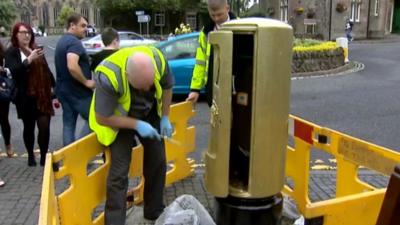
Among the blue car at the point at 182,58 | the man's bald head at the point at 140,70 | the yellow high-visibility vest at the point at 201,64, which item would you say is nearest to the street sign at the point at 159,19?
the blue car at the point at 182,58

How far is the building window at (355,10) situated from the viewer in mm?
34156

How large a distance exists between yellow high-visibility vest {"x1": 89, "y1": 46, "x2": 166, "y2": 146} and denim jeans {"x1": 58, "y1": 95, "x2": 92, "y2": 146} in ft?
5.74

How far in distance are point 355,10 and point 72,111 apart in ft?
105

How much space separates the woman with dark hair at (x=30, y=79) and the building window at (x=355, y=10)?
31.4 metres

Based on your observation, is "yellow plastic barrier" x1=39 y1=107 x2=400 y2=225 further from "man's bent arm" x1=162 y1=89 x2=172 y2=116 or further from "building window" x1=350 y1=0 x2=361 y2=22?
"building window" x1=350 y1=0 x2=361 y2=22

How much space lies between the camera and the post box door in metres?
3.21

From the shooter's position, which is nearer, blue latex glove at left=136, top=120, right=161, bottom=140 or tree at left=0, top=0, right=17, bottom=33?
blue latex glove at left=136, top=120, right=161, bottom=140

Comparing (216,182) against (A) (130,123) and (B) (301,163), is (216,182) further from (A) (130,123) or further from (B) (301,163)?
(B) (301,163)

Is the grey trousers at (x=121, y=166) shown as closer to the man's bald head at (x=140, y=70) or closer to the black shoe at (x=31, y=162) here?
the man's bald head at (x=140, y=70)

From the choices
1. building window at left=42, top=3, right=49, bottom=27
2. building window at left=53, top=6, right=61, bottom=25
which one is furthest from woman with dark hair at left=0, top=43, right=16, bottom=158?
building window at left=53, top=6, right=61, bottom=25

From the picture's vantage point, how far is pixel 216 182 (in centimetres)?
345

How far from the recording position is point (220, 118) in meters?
3.36

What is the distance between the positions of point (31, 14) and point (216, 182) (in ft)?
301

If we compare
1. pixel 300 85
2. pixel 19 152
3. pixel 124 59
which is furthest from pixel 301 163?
pixel 300 85
